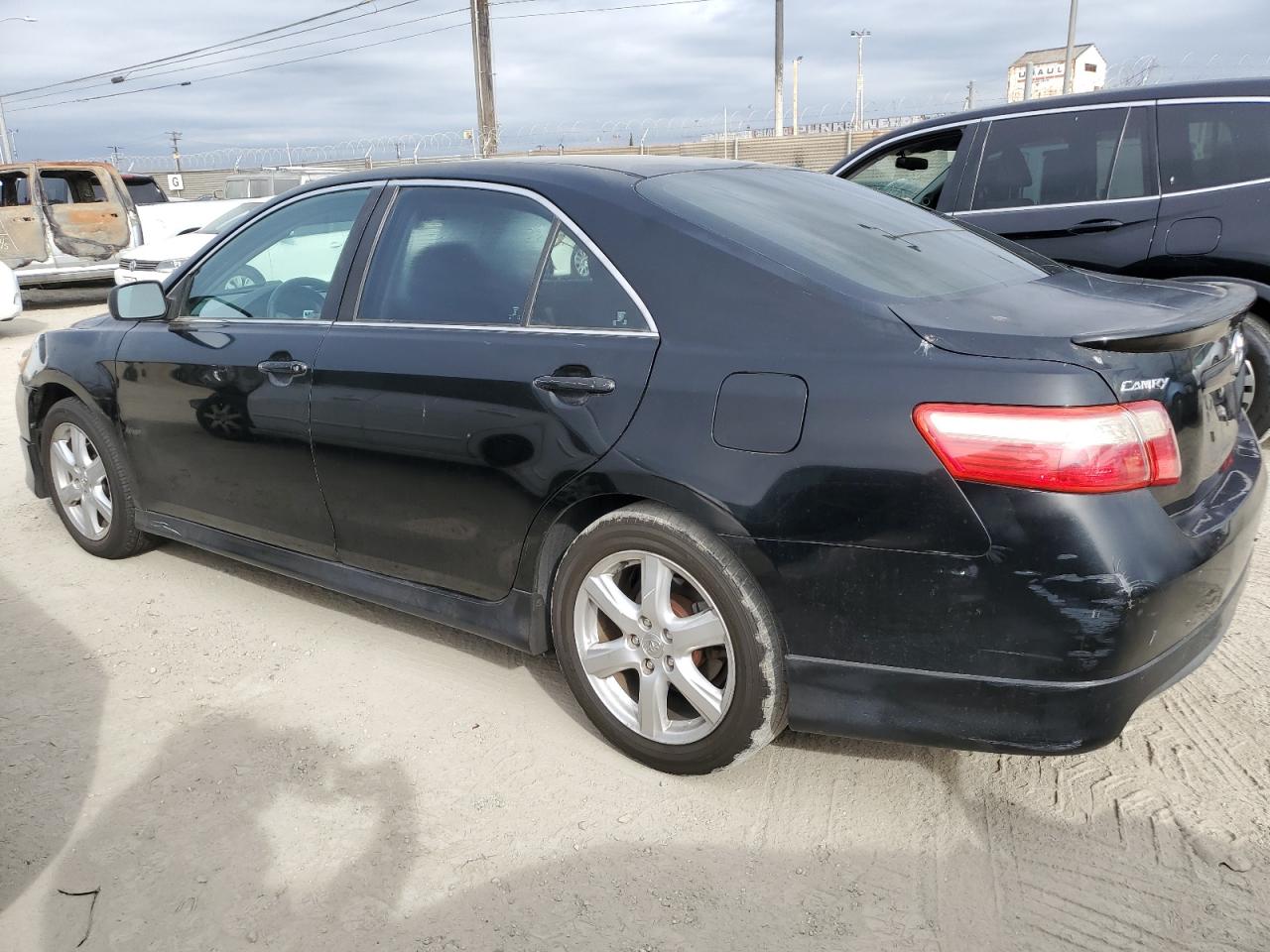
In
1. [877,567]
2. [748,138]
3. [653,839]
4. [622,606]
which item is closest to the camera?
[877,567]

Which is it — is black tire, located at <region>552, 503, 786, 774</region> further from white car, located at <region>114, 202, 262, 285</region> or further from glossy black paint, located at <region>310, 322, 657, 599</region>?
white car, located at <region>114, 202, 262, 285</region>

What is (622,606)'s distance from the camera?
267 cm

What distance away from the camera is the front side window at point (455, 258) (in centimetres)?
294

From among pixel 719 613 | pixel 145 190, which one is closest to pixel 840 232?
pixel 719 613

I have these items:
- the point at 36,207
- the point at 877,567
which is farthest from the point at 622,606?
the point at 36,207

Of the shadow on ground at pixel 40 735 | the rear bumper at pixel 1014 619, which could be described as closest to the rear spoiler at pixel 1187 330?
the rear bumper at pixel 1014 619

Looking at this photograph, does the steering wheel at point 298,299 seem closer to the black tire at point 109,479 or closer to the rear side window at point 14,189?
the black tire at point 109,479

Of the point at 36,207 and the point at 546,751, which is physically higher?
the point at 36,207

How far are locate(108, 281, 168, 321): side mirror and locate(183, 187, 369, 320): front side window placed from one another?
11 centimetres

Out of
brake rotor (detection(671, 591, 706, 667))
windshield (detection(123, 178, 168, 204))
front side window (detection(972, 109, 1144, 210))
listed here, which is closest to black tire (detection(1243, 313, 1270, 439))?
front side window (detection(972, 109, 1144, 210))

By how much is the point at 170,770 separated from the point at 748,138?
2950 cm

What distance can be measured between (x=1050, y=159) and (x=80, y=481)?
5.17 meters

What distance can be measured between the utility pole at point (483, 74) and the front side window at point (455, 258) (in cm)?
1928

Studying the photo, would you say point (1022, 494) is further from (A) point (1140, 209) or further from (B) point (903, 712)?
(A) point (1140, 209)
